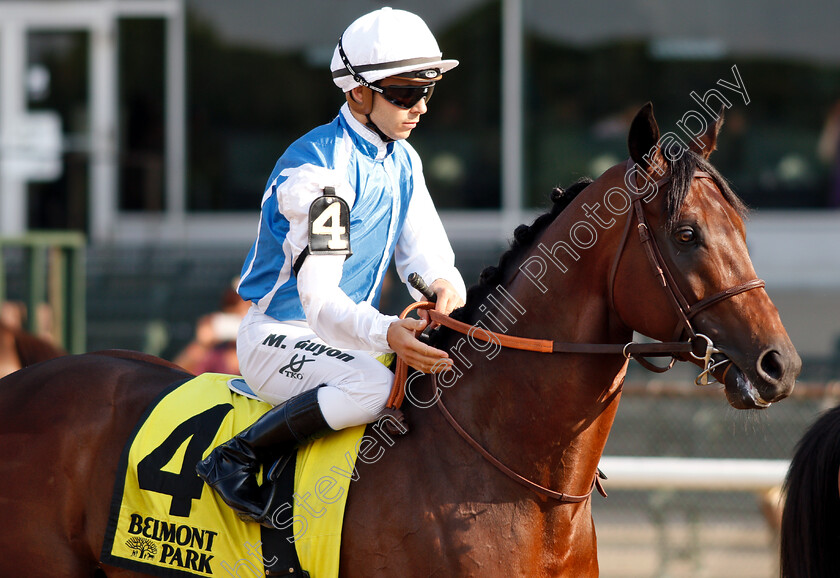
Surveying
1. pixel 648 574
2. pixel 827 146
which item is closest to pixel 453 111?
pixel 827 146

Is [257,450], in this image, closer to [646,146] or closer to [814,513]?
[646,146]

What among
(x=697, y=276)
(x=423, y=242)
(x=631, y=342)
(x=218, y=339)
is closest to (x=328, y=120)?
(x=218, y=339)

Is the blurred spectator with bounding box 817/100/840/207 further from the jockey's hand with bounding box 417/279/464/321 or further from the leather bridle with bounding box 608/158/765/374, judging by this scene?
the leather bridle with bounding box 608/158/765/374

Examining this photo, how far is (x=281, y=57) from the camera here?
929 cm

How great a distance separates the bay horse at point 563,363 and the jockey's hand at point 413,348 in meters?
0.18

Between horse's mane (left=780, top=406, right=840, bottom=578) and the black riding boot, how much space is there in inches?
55.2

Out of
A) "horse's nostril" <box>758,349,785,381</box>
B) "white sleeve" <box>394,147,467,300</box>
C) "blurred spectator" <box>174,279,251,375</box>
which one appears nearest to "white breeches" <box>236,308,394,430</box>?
"white sleeve" <box>394,147,467,300</box>

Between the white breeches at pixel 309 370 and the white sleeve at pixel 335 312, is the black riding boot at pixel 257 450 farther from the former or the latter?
the white sleeve at pixel 335 312

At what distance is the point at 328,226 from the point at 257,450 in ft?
2.37

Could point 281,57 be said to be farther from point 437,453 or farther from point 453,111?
point 437,453

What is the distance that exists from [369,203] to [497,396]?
74 centimetres

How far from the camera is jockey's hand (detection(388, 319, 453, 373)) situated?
2641mm

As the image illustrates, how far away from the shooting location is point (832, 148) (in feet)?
29.1

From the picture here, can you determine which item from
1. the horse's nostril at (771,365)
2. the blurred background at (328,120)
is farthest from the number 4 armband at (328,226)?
the blurred background at (328,120)
